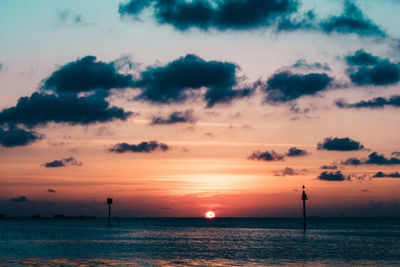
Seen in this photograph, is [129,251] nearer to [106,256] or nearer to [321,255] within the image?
[106,256]

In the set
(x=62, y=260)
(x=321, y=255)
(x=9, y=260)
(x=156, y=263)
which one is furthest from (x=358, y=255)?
(x=9, y=260)

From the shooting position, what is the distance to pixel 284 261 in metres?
44.1

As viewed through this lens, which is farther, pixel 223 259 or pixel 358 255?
pixel 358 255

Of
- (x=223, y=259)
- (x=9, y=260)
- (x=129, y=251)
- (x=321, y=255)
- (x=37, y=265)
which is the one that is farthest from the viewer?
(x=129, y=251)

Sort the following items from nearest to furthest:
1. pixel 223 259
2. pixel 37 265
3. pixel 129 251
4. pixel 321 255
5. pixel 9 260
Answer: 1. pixel 37 265
2. pixel 9 260
3. pixel 223 259
4. pixel 321 255
5. pixel 129 251

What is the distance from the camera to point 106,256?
4691 centimetres

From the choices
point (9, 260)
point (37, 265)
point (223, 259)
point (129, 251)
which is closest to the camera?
point (37, 265)

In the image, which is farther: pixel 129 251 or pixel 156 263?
pixel 129 251

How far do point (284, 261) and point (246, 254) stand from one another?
324 inches

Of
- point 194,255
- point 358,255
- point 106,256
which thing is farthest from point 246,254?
point 106,256

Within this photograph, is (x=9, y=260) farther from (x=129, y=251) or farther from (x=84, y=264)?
(x=129, y=251)

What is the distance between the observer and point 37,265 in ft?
126

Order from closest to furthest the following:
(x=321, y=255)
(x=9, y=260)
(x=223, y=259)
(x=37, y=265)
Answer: (x=37, y=265) → (x=9, y=260) → (x=223, y=259) → (x=321, y=255)

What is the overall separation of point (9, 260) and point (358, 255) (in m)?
34.3
